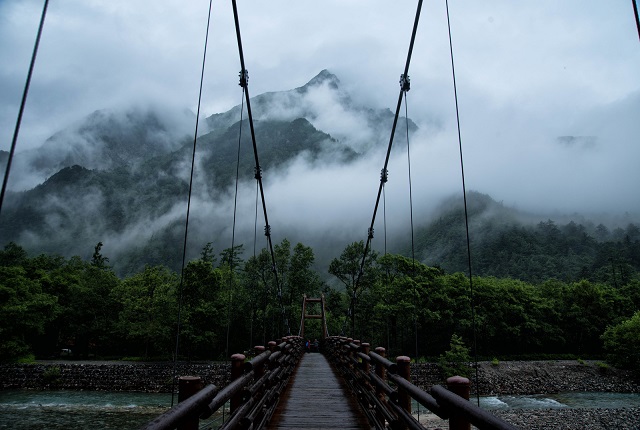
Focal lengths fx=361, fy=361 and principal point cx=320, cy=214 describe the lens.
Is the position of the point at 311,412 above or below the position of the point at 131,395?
above

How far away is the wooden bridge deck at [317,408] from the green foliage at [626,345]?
32.4 m

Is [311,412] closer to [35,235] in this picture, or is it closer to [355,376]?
[355,376]

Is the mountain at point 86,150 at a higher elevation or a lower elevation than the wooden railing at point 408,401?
higher

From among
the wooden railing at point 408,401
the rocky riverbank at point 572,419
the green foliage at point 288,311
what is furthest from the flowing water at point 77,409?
the wooden railing at point 408,401

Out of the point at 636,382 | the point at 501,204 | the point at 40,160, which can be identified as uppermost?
the point at 40,160

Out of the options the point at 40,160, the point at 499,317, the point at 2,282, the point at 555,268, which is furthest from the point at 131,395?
the point at 40,160

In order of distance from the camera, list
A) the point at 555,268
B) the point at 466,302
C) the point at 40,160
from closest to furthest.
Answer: the point at 466,302 → the point at 555,268 → the point at 40,160

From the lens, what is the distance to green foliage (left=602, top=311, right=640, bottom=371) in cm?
2795

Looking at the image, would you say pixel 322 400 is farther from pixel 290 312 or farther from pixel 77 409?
pixel 290 312

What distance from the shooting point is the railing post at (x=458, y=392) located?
177 centimetres

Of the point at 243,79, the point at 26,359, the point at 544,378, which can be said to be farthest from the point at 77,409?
the point at 544,378

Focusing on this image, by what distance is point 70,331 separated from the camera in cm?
3512

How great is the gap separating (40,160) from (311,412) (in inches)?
8999

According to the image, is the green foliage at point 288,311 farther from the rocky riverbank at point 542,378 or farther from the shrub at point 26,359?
the rocky riverbank at point 542,378
